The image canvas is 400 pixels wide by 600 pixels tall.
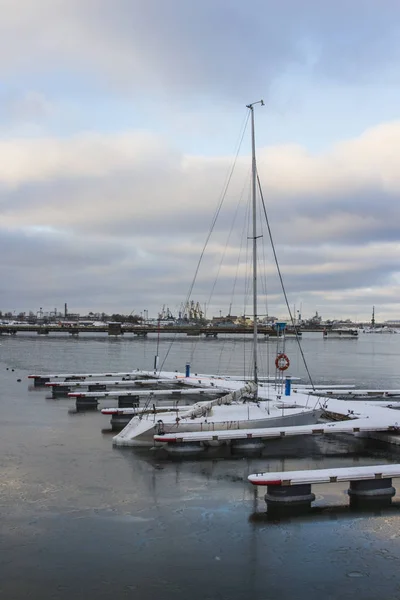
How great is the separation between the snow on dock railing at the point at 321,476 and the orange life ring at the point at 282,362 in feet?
43.6

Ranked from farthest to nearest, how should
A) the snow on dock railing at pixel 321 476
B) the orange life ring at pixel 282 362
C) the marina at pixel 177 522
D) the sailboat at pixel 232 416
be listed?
the orange life ring at pixel 282 362 < the sailboat at pixel 232 416 < the snow on dock railing at pixel 321 476 < the marina at pixel 177 522

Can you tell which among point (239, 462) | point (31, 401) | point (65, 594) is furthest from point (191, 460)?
point (31, 401)

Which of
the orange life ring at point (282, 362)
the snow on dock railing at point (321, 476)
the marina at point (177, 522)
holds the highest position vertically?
the orange life ring at point (282, 362)

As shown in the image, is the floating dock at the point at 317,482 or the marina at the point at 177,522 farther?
the floating dock at the point at 317,482

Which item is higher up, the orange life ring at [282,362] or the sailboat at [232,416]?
the orange life ring at [282,362]

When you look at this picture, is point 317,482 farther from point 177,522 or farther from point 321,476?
point 177,522

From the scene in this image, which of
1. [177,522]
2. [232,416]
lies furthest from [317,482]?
[232,416]

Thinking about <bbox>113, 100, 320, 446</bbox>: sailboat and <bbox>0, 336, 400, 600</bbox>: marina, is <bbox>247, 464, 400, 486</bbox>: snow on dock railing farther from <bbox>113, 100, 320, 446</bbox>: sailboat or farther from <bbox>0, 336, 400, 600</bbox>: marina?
<bbox>113, 100, 320, 446</bbox>: sailboat

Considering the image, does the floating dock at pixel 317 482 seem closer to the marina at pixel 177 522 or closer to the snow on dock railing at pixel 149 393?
the marina at pixel 177 522

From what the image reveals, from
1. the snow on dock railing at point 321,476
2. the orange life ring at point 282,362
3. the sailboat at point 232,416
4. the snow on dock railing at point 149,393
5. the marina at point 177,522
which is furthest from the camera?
the snow on dock railing at point 149,393

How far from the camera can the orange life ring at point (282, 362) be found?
28.2 metres

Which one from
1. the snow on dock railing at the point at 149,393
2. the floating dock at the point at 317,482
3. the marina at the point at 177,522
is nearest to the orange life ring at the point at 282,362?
the snow on dock railing at the point at 149,393

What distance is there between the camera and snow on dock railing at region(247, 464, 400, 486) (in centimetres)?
1372

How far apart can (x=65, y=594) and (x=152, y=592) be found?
56.3 inches
